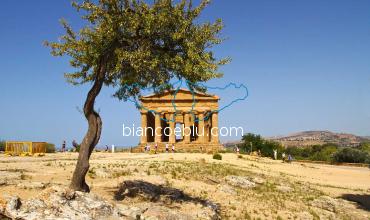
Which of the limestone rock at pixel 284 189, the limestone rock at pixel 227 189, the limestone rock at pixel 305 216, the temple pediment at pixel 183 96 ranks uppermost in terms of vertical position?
the temple pediment at pixel 183 96

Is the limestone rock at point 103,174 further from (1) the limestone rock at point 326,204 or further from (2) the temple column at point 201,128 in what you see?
(2) the temple column at point 201,128

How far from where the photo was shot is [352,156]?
7281 cm

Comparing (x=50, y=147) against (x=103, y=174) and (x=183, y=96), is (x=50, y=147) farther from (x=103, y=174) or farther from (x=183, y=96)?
(x=103, y=174)

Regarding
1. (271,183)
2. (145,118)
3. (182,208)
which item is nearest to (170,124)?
(145,118)

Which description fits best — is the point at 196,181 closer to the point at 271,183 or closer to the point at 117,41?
the point at 271,183

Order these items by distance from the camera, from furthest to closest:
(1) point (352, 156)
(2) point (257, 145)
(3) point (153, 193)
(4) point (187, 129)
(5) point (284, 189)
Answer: (2) point (257, 145) < (1) point (352, 156) < (4) point (187, 129) < (5) point (284, 189) < (3) point (153, 193)

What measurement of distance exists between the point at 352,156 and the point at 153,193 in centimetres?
6353

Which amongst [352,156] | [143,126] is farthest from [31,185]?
[352,156]

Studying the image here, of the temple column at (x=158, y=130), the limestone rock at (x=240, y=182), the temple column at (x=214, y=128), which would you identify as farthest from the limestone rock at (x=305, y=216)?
the temple column at (x=158, y=130)

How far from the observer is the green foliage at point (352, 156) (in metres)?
70.9

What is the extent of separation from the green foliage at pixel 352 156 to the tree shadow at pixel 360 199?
41.8m

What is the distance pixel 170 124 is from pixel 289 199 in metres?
39.3

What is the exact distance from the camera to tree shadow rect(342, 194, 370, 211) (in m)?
27.0

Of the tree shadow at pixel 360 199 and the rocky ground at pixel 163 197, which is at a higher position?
the rocky ground at pixel 163 197
